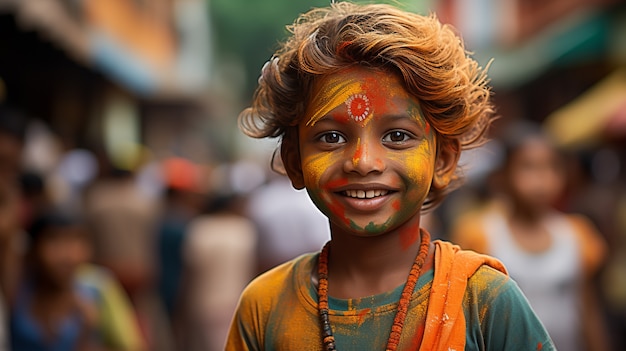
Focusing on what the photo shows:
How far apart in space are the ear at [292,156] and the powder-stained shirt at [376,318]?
257mm

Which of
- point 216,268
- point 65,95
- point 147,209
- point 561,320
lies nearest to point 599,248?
point 561,320

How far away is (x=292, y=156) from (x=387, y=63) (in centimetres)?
43

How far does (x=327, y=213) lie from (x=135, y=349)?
348 cm

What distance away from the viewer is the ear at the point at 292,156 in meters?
2.77

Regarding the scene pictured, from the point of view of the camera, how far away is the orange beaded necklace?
2.48m

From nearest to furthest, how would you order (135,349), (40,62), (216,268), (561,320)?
(561,320) < (135,349) < (216,268) < (40,62)

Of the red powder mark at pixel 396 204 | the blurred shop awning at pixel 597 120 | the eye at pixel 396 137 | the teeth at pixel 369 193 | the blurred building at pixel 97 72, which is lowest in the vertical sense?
the red powder mark at pixel 396 204

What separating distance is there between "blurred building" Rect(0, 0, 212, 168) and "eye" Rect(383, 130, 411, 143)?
617 cm

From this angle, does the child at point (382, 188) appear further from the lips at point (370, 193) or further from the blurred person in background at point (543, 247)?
the blurred person in background at point (543, 247)

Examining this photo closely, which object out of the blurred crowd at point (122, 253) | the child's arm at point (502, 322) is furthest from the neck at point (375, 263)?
the blurred crowd at point (122, 253)

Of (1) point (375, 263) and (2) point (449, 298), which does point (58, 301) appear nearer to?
(1) point (375, 263)

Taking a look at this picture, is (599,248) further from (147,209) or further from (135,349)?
(147,209)

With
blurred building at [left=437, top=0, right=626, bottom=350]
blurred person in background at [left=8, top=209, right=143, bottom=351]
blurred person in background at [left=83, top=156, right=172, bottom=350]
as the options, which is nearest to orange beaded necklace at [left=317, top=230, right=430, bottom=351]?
blurred building at [left=437, top=0, right=626, bottom=350]

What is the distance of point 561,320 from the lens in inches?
193
